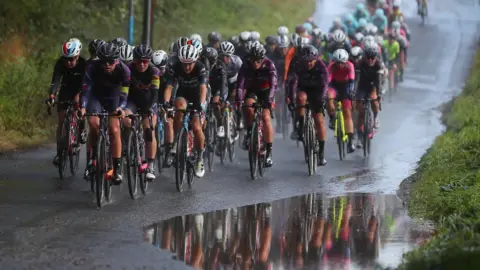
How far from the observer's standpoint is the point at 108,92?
13.4 meters

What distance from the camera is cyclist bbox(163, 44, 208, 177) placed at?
1484 centimetres

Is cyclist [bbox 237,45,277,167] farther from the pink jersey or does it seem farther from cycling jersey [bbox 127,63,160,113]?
the pink jersey

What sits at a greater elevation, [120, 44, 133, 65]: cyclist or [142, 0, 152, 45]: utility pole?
[120, 44, 133, 65]: cyclist

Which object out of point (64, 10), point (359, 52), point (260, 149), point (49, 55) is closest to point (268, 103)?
point (260, 149)

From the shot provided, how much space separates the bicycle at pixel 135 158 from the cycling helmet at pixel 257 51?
110 inches

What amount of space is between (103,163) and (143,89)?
1.92m

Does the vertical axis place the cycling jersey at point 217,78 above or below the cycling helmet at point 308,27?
above

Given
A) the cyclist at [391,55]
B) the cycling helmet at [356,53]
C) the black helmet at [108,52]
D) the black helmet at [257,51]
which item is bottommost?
the cyclist at [391,55]

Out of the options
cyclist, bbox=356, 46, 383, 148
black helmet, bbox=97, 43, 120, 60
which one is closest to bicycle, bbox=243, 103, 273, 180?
black helmet, bbox=97, 43, 120, 60

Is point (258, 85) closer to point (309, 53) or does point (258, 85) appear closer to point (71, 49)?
point (309, 53)

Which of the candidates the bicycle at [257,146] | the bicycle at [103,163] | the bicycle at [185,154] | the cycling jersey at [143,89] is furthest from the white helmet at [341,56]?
the bicycle at [103,163]

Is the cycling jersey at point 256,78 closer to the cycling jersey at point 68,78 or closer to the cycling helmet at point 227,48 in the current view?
the cycling helmet at point 227,48

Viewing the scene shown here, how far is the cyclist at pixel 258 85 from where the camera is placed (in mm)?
16375

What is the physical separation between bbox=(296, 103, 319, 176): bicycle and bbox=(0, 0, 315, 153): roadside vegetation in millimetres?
4766
